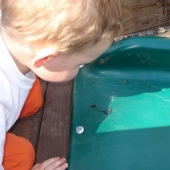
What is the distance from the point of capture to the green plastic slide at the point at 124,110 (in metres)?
1.32

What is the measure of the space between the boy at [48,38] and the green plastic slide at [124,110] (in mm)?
444

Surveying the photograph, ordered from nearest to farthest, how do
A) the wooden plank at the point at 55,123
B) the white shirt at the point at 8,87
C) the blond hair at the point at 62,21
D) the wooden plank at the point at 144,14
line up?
1. the blond hair at the point at 62,21
2. the white shirt at the point at 8,87
3. the wooden plank at the point at 55,123
4. the wooden plank at the point at 144,14

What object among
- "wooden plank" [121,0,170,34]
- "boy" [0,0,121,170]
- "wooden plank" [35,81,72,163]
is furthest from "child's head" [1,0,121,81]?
"wooden plank" [121,0,170,34]

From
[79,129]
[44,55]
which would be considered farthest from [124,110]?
[44,55]

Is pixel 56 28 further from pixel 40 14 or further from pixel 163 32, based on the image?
pixel 163 32

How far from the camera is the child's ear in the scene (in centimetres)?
78

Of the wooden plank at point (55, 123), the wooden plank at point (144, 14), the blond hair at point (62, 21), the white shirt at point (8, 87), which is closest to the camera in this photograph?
the blond hair at point (62, 21)

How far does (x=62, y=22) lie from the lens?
2.38ft

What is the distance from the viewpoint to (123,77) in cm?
162

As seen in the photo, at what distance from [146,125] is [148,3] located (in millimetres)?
691

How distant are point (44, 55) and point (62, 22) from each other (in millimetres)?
107

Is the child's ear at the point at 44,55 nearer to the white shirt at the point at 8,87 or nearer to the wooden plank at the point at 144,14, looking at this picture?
the white shirt at the point at 8,87

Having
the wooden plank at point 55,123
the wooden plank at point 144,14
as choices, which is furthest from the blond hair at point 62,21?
the wooden plank at point 144,14

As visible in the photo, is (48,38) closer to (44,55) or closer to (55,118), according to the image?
(44,55)
